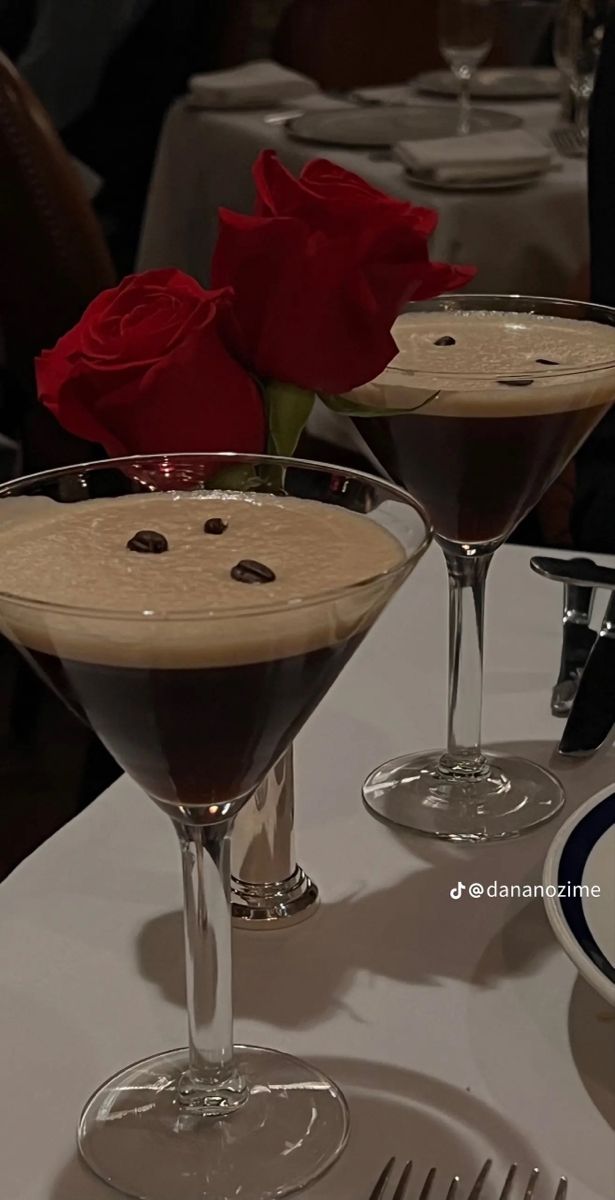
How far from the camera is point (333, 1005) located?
0.60m

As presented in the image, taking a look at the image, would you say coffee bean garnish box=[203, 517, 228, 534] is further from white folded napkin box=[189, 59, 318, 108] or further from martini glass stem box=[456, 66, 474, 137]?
white folded napkin box=[189, 59, 318, 108]

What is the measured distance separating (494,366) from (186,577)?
0.32 metres

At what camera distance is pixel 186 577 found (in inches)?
19.9

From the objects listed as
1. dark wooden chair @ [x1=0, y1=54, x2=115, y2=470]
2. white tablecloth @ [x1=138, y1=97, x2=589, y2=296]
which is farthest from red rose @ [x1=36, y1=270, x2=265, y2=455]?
white tablecloth @ [x1=138, y1=97, x2=589, y2=296]

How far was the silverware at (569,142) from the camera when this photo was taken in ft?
7.56

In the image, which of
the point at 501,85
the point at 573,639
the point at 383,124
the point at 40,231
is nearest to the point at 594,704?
the point at 573,639

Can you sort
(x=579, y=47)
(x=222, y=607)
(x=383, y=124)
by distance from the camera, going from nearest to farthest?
(x=222, y=607), (x=579, y=47), (x=383, y=124)

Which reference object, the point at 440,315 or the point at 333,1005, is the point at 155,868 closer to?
the point at 333,1005

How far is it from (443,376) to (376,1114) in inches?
13.4

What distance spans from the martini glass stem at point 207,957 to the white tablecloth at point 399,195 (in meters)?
1.61

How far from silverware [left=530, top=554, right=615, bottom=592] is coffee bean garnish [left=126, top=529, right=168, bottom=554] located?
404 millimetres

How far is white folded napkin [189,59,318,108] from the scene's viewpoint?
262cm

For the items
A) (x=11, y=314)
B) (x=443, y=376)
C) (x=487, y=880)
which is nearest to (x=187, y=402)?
(x=443, y=376)

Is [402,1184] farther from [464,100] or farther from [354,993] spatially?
[464,100]
